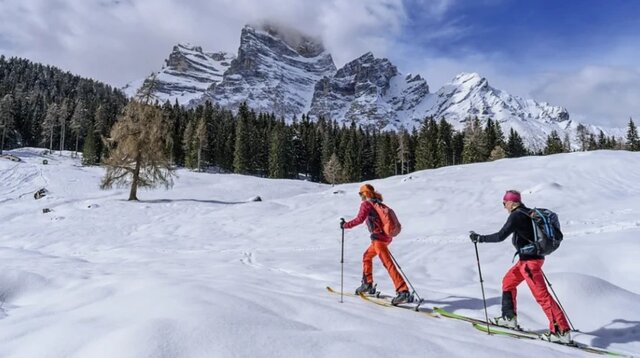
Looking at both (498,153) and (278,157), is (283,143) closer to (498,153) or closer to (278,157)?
(278,157)

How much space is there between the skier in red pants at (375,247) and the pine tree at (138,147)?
2783 cm

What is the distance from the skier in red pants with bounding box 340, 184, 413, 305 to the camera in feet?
25.6

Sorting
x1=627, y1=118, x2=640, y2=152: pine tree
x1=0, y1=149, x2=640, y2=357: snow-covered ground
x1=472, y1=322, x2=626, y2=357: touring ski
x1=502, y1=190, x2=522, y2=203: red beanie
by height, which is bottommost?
x1=472, y1=322, x2=626, y2=357: touring ski

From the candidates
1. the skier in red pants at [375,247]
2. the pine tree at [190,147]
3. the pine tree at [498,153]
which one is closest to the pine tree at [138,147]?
the skier in red pants at [375,247]

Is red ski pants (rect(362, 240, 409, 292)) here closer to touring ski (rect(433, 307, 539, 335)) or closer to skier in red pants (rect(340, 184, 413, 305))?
skier in red pants (rect(340, 184, 413, 305))

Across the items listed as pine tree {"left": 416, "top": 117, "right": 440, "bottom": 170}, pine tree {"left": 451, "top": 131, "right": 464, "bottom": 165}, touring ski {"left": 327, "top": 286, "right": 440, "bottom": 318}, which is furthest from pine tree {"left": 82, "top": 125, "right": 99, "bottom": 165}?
touring ski {"left": 327, "top": 286, "right": 440, "bottom": 318}

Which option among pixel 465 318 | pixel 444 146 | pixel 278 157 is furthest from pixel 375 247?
pixel 444 146

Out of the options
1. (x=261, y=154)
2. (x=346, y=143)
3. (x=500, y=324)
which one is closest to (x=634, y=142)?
(x=346, y=143)

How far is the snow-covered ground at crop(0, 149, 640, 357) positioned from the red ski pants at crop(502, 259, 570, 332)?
0.42 meters

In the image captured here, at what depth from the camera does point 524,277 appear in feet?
21.4

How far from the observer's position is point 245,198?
36.8 m

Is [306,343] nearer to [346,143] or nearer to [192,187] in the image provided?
[192,187]

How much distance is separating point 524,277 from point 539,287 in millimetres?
251

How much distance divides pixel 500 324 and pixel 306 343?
3.78 meters
